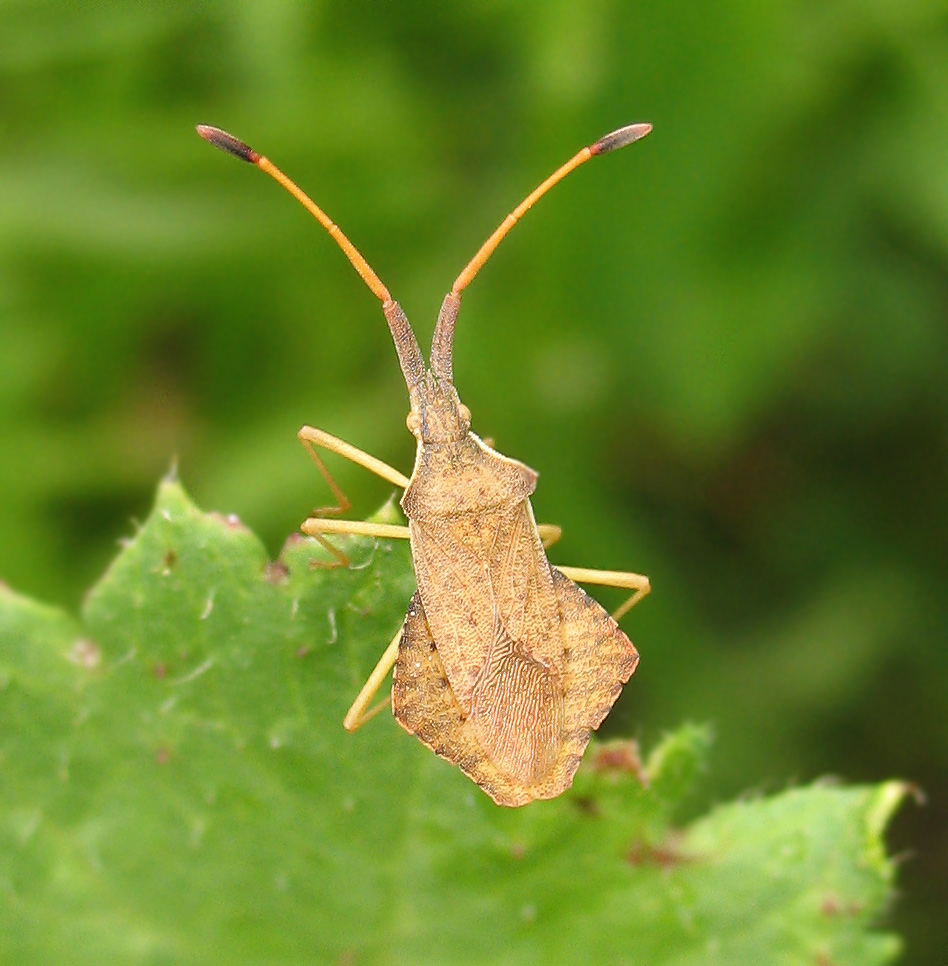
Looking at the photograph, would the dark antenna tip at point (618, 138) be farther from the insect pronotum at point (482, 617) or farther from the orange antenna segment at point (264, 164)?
the orange antenna segment at point (264, 164)

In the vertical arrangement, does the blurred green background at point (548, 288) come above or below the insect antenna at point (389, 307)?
above

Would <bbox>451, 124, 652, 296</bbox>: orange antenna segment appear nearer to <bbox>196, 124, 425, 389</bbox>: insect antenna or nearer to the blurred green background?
<bbox>196, 124, 425, 389</bbox>: insect antenna

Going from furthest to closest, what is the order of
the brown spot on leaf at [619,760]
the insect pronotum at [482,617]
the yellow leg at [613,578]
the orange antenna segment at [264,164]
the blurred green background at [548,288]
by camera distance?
the blurred green background at [548,288], the yellow leg at [613,578], the orange antenna segment at [264,164], the brown spot on leaf at [619,760], the insect pronotum at [482,617]

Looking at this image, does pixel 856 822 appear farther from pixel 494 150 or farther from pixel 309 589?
pixel 494 150

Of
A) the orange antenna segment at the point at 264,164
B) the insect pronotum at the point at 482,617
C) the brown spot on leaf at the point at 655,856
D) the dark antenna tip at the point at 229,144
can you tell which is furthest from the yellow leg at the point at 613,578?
the dark antenna tip at the point at 229,144

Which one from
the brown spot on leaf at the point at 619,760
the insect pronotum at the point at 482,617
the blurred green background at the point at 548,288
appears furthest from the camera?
the blurred green background at the point at 548,288

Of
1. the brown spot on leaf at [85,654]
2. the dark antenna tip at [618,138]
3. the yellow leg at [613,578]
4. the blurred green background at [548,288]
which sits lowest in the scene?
the brown spot on leaf at [85,654]

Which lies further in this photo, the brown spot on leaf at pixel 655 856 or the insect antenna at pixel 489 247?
the insect antenna at pixel 489 247

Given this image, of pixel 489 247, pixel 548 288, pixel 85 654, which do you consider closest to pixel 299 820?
pixel 85 654
